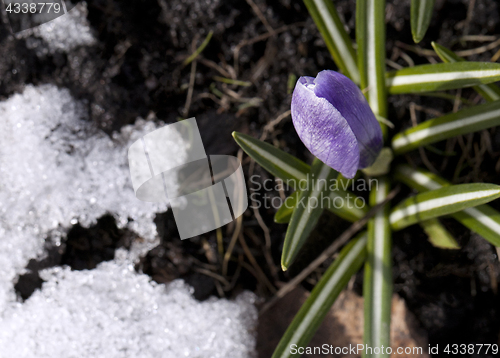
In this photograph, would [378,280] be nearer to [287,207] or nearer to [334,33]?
[287,207]

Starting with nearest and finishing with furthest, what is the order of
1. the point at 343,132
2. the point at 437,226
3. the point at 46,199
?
the point at 343,132 → the point at 437,226 → the point at 46,199

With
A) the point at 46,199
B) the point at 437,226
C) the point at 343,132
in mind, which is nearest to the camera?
the point at 343,132

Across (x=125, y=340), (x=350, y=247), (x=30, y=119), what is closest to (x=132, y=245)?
(x=125, y=340)

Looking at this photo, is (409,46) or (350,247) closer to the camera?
(350,247)

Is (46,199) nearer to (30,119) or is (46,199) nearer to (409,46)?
(30,119)

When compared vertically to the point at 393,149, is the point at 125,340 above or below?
below

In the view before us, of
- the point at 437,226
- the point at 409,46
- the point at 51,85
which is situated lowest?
the point at 437,226

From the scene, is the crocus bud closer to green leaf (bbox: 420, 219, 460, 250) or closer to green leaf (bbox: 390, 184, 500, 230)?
green leaf (bbox: 390, 184, 500, 230)

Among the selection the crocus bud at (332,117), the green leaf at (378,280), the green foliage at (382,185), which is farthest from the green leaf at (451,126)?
the crocus bud at (332,117)
